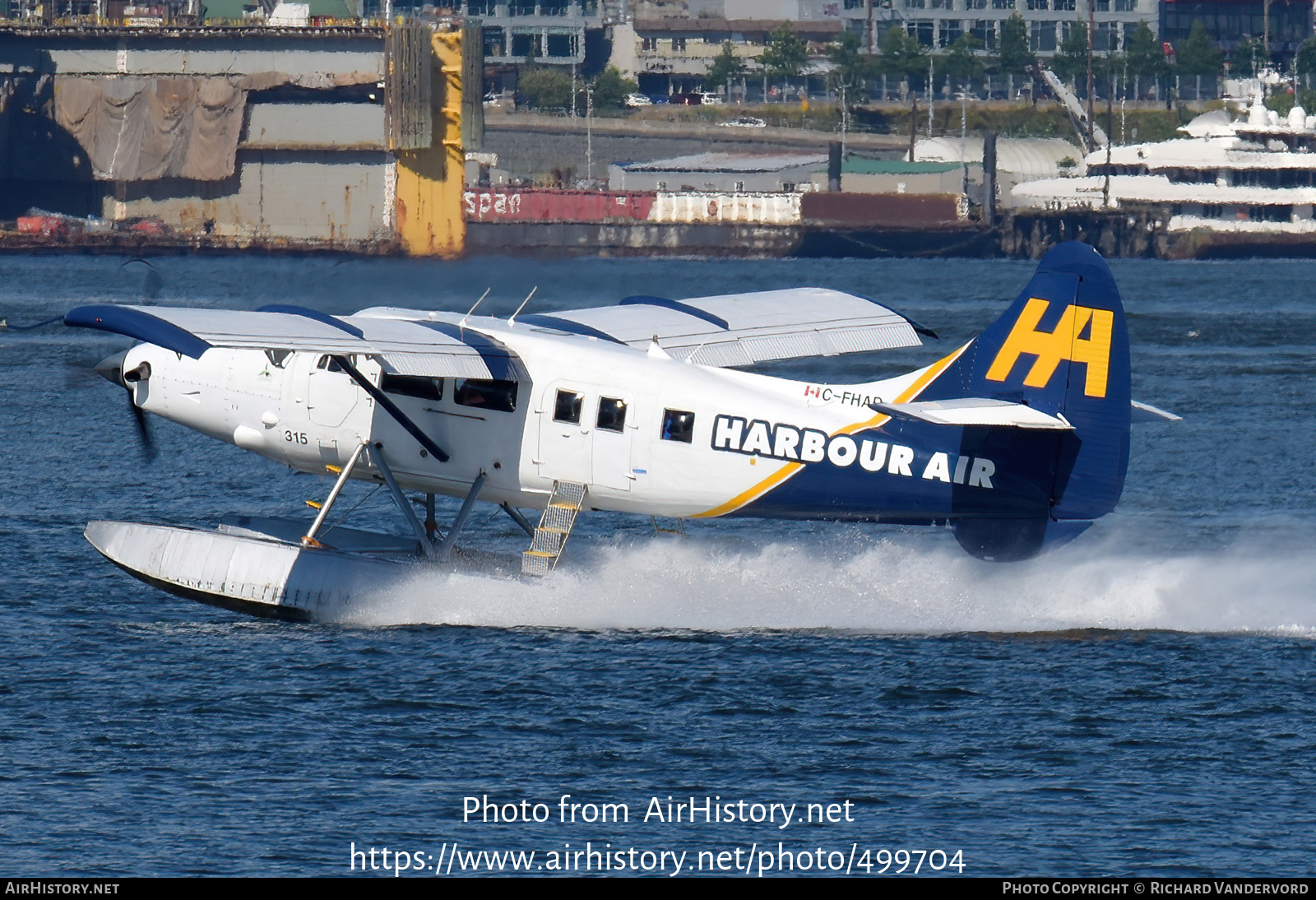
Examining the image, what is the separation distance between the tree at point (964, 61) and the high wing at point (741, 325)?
129m

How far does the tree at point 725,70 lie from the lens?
153875mm

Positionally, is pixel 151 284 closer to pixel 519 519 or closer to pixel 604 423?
pixel 519 519

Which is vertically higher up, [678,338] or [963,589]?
[678,338]

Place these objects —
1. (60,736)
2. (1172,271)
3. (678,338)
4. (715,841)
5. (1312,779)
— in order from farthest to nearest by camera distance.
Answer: (1172,271) → (678,338) → (60,736) → (1312,779) → (715,841)

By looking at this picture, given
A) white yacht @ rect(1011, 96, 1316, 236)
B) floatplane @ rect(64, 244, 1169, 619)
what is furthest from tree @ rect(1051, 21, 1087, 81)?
floatplane @ rect(64, 244, 1169, 619)

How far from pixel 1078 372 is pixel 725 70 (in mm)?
140900

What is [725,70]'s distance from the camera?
507 ft

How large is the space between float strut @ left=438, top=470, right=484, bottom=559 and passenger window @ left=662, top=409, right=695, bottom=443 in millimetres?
2179

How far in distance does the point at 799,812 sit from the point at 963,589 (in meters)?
5.85

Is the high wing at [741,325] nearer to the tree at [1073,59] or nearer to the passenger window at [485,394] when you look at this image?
the passenger window at [485,394]

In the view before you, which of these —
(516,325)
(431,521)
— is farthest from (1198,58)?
(431,521)

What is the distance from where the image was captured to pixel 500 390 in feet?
62.4

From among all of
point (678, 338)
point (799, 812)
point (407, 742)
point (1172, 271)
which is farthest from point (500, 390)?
point (1172, 271)

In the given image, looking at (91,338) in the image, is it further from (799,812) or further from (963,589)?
(799,812)
